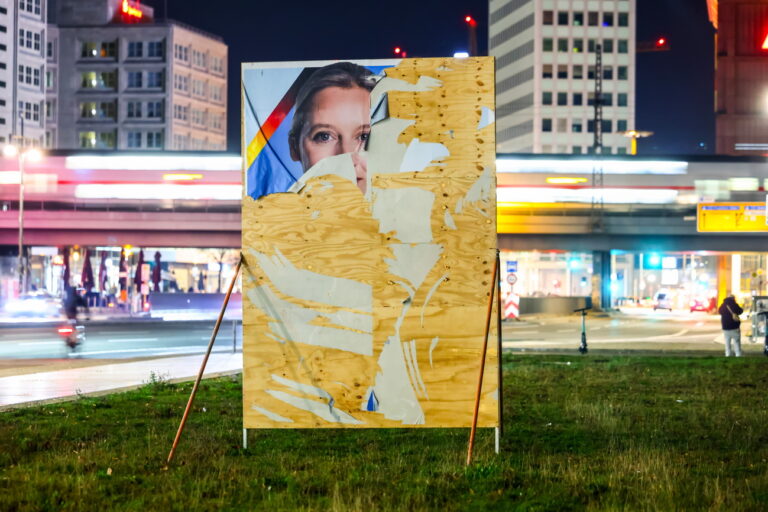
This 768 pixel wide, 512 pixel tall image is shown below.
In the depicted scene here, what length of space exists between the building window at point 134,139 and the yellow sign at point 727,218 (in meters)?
106

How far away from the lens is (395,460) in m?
9.26

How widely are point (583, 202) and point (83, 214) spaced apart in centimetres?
2821

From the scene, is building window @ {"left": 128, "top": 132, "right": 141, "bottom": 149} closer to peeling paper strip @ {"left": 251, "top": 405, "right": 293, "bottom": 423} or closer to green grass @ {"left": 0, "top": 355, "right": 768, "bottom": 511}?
green grass @ {"left": 0, "top": 355, "right": 768, "bottom": 511}

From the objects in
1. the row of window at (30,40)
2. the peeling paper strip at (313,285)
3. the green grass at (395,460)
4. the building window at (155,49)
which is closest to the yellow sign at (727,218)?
the green grass at (395,460)

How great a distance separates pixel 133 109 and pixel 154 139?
5.04 m

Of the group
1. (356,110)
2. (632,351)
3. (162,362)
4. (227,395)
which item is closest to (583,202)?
(632,351)

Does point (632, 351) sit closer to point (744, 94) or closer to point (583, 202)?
point (583, 202)

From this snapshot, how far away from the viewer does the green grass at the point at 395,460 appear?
761 cm

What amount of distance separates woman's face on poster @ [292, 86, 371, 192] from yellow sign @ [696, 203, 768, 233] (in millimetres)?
43923

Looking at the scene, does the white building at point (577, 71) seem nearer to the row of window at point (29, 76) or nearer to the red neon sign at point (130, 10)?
the red neon sign at point (130, 10)

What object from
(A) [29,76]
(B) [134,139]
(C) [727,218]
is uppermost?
(A) [29,76]

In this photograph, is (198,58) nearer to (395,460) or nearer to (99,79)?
(99,79)

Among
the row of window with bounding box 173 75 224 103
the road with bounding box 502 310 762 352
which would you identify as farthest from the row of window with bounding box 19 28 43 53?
the road with bounding box 502 310 762 352

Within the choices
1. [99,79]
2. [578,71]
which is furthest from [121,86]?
[578,71]
